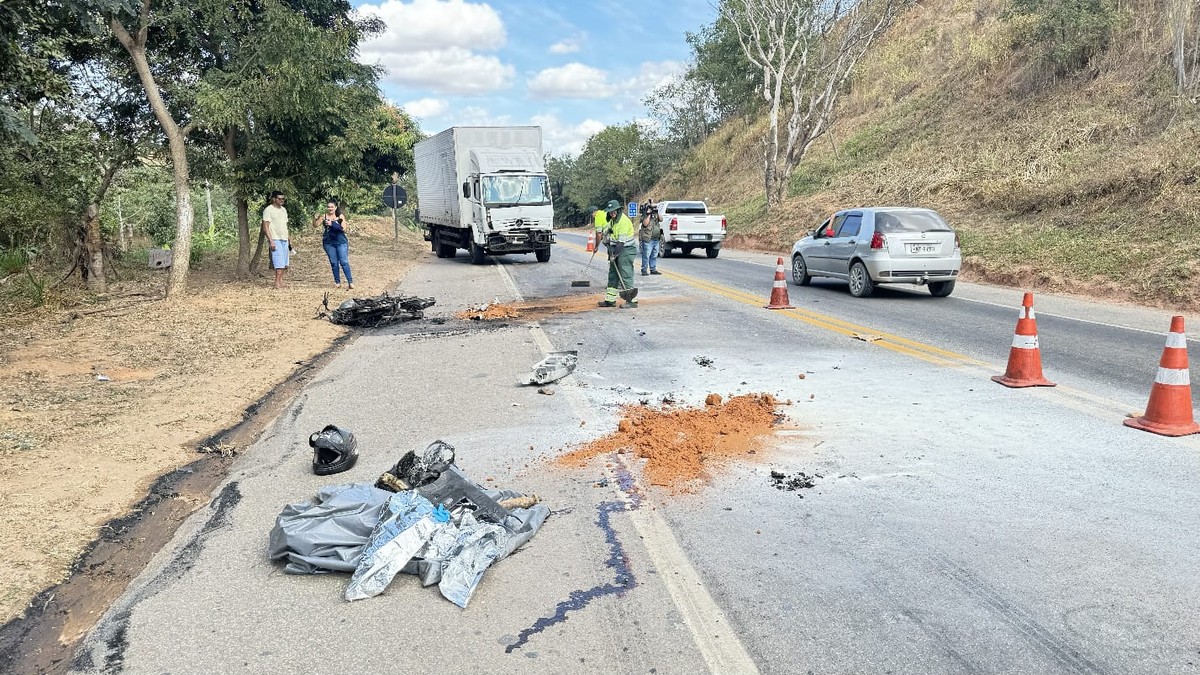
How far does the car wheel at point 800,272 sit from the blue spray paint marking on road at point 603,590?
12.5 meters

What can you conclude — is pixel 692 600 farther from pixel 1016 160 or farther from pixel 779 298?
pixel 1016 160

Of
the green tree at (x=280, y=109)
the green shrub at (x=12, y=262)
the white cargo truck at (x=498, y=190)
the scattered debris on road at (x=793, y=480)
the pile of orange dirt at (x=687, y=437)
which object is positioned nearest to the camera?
the scattered debris on road at (x=793, y=480)

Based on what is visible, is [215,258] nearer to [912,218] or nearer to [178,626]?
[912,218]

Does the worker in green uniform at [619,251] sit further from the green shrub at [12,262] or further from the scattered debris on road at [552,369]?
the green shrub at [12,262]

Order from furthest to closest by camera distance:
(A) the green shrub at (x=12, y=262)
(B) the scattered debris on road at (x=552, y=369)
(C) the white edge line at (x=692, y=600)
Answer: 1. (A) the green shrub at (x=12, y=262)
2. (B) the scattered debris on road at (x=552, y=369)
3. (C) the white edge line at (x=692, y=600)

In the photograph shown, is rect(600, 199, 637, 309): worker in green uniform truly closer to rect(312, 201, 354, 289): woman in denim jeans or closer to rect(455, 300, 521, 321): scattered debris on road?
rect(455, 300, 521, 321): scattered debris on road

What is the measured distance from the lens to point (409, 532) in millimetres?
3838

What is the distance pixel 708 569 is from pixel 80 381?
7.27 m

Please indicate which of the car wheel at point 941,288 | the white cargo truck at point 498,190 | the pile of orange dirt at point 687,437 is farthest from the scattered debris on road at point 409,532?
the white cargo truck at point 498,190

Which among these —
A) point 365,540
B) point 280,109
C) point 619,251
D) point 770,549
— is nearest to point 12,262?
point 280,109

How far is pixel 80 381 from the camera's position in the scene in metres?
8.11

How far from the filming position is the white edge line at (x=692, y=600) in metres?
2.99

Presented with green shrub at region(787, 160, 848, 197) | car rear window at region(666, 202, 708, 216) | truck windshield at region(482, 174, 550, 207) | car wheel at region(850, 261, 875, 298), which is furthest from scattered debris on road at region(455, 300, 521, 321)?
green shrub at region(787, 160, 848, 197)

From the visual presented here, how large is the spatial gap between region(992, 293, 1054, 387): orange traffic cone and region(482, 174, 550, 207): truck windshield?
1702cm
